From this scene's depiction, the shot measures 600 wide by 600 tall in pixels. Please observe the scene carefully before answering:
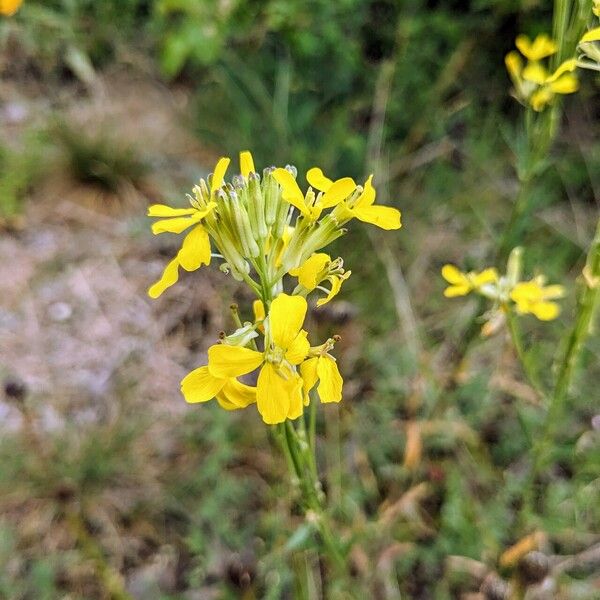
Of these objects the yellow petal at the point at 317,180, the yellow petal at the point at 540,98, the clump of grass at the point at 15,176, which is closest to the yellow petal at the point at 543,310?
the yellow petal at the point at 540,98

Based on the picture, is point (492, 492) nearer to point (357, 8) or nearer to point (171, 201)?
point (171, 201)

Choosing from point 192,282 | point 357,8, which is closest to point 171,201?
point 192,282

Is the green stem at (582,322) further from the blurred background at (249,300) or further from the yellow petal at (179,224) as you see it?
the yellow petal at (179,224)

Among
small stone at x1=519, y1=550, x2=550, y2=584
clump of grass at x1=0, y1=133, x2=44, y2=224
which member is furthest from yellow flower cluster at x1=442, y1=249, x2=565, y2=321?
clump of grass at x1=0, y1=133, x2=44, y2=224

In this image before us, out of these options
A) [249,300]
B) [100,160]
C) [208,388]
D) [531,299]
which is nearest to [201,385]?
[208,388]

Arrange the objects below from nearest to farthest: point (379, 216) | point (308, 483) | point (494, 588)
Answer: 1. point (379, 216)
2. point (308, 483)
3. point (494, 588)

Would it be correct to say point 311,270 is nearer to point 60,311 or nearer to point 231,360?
point 231,360
